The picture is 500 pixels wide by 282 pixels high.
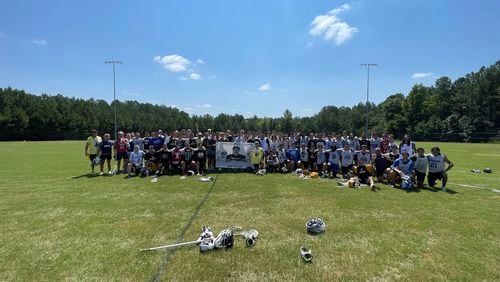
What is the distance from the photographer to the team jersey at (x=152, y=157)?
14031mm

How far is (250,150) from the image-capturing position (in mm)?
15508

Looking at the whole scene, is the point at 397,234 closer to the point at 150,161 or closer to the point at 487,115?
the point at 150,161

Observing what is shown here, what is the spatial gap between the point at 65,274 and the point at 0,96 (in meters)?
92.8

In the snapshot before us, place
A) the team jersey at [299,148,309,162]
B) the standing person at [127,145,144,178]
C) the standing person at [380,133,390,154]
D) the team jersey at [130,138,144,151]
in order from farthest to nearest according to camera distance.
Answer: the team jersey at [130,138,144,151]
the team jersey at [299,148,309,162]
the standing person at [380,133,390,154]
the standing person at [127,145,144,178]

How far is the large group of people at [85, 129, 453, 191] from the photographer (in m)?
11.9

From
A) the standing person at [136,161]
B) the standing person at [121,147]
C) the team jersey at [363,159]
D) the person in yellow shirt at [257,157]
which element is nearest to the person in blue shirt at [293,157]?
the person in yellow shirt at [257,157]

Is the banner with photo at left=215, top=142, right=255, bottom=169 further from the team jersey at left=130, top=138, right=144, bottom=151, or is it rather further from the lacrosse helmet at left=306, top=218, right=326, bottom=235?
the lacrosse helmet at left=306, top=218, right=326, bottom=235

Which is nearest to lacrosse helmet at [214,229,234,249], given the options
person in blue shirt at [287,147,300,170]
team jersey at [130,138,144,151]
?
person in blue shirt at [287,147,300,170]

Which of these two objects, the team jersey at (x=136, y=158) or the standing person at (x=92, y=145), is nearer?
the team jersey at (x=136, y=158)

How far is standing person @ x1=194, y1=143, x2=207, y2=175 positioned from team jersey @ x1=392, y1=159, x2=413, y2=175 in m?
7.89

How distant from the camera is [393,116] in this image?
95.6 meters

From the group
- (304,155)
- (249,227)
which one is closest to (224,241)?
(249,227)

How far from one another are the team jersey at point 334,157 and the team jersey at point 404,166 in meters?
2.48

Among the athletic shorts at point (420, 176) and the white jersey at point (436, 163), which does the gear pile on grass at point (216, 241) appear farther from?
the white jersey at point (436, 163)
